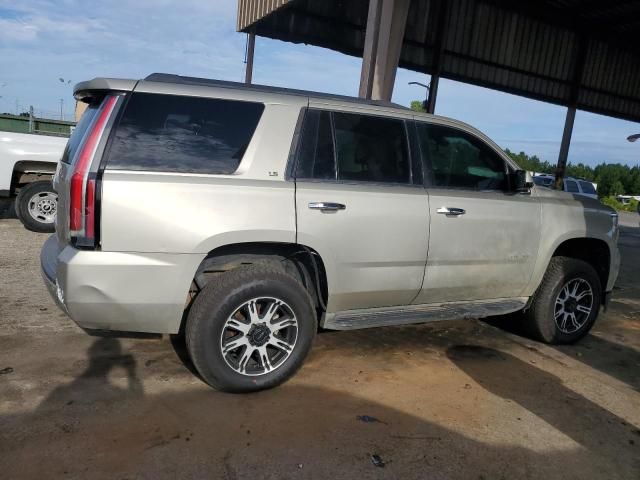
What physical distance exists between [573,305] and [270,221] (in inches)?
123

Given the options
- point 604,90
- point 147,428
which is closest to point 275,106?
point 147,428

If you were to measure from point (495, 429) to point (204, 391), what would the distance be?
71.9 inches

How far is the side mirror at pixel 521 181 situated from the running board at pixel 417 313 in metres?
0.95

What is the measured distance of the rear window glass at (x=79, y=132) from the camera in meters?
3.19

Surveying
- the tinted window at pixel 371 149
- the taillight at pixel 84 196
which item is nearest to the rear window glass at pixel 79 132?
the taillight at pixel 84 196

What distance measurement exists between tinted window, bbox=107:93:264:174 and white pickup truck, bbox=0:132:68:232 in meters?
5.10

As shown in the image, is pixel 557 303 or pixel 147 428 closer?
pixel 147 428

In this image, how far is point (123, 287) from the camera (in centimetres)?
291

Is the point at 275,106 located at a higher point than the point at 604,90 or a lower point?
lower

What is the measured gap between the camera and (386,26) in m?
8.89

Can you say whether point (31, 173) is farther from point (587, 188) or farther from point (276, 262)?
point (587, 188)

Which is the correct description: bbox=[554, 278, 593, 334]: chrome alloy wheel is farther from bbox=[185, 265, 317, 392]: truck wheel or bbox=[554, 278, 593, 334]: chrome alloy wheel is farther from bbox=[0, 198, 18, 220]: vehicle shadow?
bbox=[0, 198, 18, 220]: vehicle shadow

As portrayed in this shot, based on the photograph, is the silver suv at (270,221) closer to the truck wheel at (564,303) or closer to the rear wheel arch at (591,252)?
the truck wheel at (564,303)

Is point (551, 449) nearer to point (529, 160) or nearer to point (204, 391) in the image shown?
point (204, 391)
